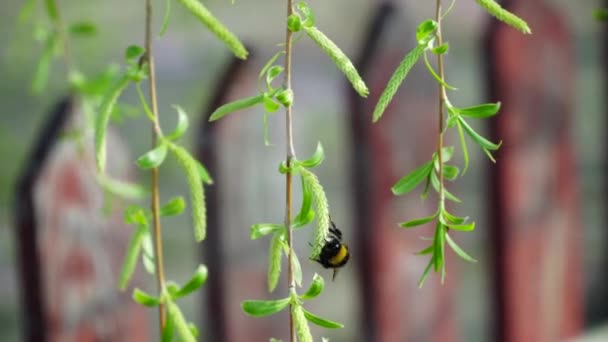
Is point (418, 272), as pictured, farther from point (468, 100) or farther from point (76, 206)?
point (468, 100)

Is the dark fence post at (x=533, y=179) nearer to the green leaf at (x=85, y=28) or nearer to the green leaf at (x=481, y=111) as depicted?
the green leaf at (x=85, y=28)

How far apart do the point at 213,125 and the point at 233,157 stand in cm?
6

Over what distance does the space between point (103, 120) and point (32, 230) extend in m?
0.90

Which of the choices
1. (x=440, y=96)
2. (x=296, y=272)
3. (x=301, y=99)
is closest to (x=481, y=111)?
(x=440, y=96)

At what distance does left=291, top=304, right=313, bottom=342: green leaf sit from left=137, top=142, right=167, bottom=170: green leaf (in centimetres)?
11

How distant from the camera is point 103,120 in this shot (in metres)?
0.60

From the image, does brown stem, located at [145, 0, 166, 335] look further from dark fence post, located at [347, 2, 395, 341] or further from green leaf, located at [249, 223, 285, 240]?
dark fence post, located at [347, 2, 395, 341]

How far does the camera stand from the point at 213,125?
154 centimetres

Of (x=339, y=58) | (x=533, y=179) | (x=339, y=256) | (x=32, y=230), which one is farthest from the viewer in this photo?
(x=533, y=179)

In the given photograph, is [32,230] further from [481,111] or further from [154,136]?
[481,111]

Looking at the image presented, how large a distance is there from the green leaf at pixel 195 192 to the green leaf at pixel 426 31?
140 millimetres

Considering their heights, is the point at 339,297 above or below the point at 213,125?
below

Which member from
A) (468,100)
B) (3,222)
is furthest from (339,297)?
(3,222)

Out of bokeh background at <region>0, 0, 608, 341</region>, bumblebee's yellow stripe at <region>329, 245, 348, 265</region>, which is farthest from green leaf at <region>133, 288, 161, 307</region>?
bokeh background at <region>0, 0, 608, 341</region>
